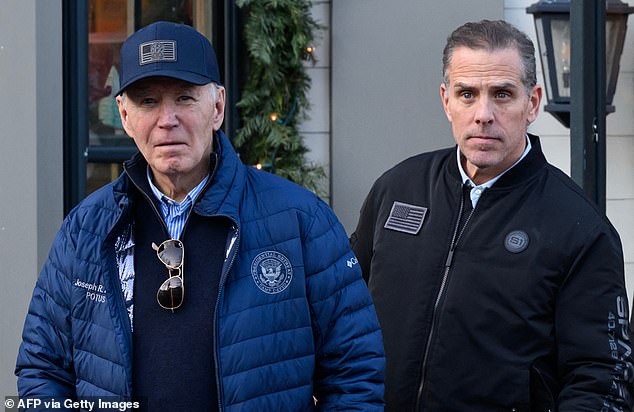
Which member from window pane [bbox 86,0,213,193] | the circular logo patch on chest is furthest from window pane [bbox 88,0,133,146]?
the circular logo patch on chest

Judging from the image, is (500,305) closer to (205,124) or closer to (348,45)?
(205,124)

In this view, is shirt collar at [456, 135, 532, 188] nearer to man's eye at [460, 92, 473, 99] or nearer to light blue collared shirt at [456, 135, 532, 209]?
light blue collared shirt at [456, 135, 532, 209]

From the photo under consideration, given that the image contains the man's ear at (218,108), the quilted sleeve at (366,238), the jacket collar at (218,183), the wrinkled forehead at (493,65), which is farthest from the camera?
the quilted sleeve at (366,238)

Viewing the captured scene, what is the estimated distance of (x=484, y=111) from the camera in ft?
10.9

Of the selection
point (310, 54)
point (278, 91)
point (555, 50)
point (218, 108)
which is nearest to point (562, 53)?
point (555, 50)

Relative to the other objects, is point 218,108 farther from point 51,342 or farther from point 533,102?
point 533,102

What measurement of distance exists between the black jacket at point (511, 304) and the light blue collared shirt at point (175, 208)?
0.73m

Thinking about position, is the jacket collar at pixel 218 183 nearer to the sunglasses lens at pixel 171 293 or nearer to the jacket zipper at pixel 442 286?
the sunglasses lens at pixel 171 293

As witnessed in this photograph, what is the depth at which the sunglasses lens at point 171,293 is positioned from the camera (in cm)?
272

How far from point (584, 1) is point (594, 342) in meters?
1.94

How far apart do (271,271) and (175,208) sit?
302mm

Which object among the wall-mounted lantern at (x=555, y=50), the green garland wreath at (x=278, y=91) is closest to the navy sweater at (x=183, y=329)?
the wall-mounted lantern at (x=555, y=50)

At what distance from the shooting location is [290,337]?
2756mm

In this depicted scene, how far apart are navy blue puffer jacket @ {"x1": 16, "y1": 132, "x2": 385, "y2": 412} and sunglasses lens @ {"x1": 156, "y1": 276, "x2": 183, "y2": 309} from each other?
94mm
